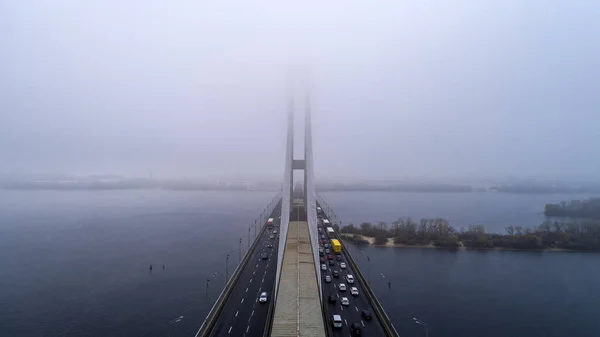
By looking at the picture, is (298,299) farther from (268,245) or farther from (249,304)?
(268,245)

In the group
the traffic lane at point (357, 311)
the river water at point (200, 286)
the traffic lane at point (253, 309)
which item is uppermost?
the traffic lane at point (253, 309)

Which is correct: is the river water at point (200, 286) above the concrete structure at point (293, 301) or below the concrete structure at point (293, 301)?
below

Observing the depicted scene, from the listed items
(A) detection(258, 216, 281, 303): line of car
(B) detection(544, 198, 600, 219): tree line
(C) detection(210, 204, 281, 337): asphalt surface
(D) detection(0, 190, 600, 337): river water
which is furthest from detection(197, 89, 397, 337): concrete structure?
(B) detection(544, 198, 600, 219): tree line

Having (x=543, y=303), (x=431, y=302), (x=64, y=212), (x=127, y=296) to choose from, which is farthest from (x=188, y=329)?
(x=64, y=212)

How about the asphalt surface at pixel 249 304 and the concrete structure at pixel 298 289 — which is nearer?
the concrete structure at pixel 298 289

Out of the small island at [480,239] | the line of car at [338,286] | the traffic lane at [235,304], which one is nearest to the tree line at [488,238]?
the small island at [480,239]

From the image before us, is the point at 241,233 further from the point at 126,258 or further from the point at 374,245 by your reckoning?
the point at 374,245

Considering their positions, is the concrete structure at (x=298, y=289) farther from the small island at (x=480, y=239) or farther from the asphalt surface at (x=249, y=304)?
the small island at (x=480, y=239)
